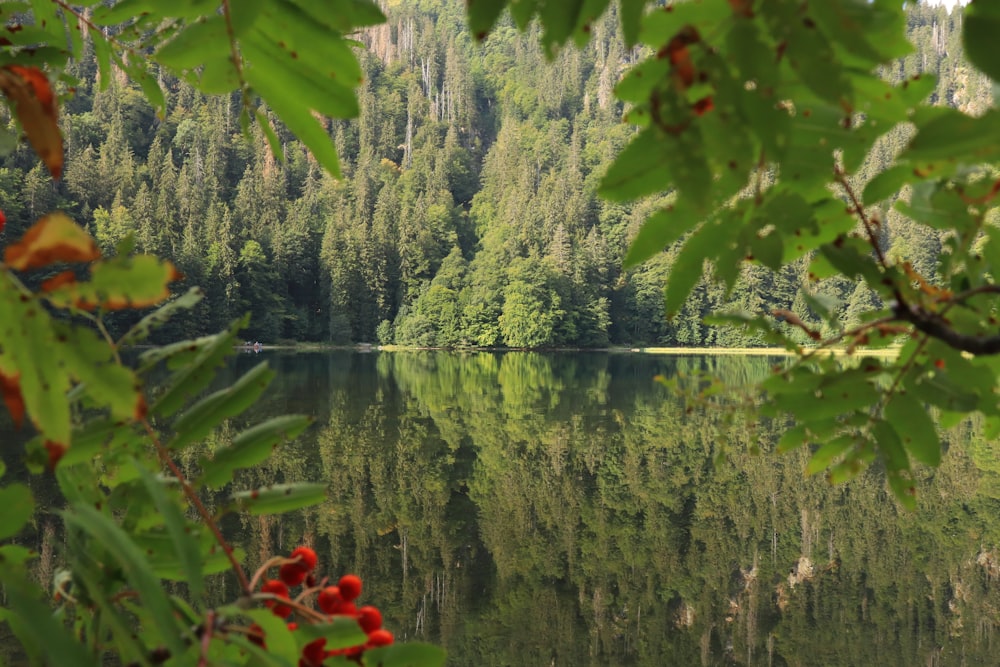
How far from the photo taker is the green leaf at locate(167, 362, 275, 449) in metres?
0.81

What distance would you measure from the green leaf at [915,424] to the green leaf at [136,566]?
78cm

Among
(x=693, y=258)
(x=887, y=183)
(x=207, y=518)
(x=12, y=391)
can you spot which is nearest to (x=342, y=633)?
(x=207, y=518)

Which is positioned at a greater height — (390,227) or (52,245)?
(390,227)

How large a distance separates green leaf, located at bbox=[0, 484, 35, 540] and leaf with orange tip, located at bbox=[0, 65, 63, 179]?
13.6 inches

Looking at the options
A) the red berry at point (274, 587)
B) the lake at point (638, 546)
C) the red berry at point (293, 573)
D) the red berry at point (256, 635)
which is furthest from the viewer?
the lake at point (638, 546)

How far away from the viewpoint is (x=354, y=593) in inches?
36.4

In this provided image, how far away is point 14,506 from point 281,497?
0.25 m

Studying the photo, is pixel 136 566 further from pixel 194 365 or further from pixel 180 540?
pixel 194 365

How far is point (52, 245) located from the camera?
1.30 ft

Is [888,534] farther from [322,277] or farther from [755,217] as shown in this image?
[322,277]

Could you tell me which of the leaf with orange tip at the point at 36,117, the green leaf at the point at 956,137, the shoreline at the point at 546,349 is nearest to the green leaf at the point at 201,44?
the leaf with orange tip at the point at 36,117

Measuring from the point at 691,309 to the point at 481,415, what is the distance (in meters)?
41.0

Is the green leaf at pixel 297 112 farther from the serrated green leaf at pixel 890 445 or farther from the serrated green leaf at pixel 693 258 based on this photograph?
the serrated green leaf at pixel 890 445

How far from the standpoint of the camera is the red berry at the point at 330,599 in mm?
872
